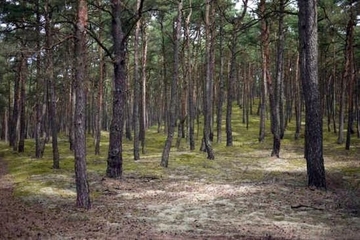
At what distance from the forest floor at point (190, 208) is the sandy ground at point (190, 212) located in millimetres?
21

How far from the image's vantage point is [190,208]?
11.6 metres

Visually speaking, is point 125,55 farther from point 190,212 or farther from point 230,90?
point 230,90

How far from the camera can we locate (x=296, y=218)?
1018 centimetres

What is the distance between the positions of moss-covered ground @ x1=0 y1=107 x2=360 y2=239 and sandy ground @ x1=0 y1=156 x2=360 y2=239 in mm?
24

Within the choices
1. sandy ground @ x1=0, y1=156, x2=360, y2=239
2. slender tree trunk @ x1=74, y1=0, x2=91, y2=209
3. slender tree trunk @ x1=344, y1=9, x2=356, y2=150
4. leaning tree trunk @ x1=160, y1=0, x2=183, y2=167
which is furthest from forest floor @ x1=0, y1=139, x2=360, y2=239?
slender tree trunk @ x1=344, y1=9, x2=356, y2=150

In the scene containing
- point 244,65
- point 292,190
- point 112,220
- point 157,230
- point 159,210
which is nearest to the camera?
point 157,230

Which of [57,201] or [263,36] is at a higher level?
[263,36]

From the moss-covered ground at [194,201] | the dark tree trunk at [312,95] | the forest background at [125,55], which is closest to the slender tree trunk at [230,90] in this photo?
the forest background at [125,55]

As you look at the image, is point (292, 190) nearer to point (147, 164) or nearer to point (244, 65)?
point (147, 164)

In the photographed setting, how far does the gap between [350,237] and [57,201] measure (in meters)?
8.87

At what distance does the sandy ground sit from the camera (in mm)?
8742

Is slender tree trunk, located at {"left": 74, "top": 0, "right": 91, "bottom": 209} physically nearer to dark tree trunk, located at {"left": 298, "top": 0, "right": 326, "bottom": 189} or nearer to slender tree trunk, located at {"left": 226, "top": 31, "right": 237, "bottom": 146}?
dark tree trunk, located at {"left": 298, "top": 0, "right": 326, "bottom": 189}

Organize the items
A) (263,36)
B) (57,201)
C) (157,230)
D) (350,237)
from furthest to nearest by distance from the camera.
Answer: (263,36), (57,201), (157,230), (350,237)

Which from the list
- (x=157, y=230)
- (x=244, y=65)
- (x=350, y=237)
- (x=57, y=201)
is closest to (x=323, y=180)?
(x=350, y=237)
